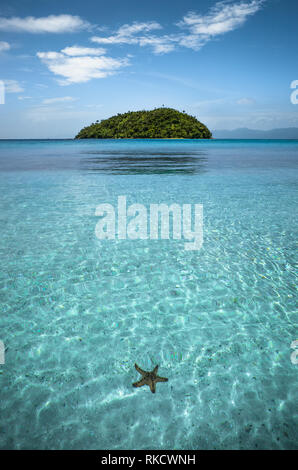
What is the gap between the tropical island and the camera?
13600 centimetres

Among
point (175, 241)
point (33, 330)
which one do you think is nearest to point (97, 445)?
point (33, 330)

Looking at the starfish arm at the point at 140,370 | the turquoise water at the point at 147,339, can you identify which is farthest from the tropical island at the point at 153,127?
the starfish arm at the point at 140,370

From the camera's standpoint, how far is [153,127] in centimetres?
13825

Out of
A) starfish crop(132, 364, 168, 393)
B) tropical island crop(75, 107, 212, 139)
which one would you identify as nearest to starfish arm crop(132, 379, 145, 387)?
starfish crop(132, 364, 168, 393)

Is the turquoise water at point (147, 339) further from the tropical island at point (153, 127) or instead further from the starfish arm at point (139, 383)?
the tropical island at point (153, 127)

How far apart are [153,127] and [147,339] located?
14620cm

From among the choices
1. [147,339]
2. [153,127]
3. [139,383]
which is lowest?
[139,383]

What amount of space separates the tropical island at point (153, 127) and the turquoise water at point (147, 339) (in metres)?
136

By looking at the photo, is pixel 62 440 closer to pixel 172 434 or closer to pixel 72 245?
pixel 172 434

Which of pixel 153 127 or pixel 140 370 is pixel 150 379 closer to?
pixel 140 370

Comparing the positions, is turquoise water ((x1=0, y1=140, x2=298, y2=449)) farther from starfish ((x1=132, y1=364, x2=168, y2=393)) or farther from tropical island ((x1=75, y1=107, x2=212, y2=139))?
tropical island ((x1=75, y1=107, x2=212, y2=139))

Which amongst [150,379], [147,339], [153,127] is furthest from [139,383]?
[153,127]

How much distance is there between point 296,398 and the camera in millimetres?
3553

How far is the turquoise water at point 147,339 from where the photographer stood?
10.5 feet
